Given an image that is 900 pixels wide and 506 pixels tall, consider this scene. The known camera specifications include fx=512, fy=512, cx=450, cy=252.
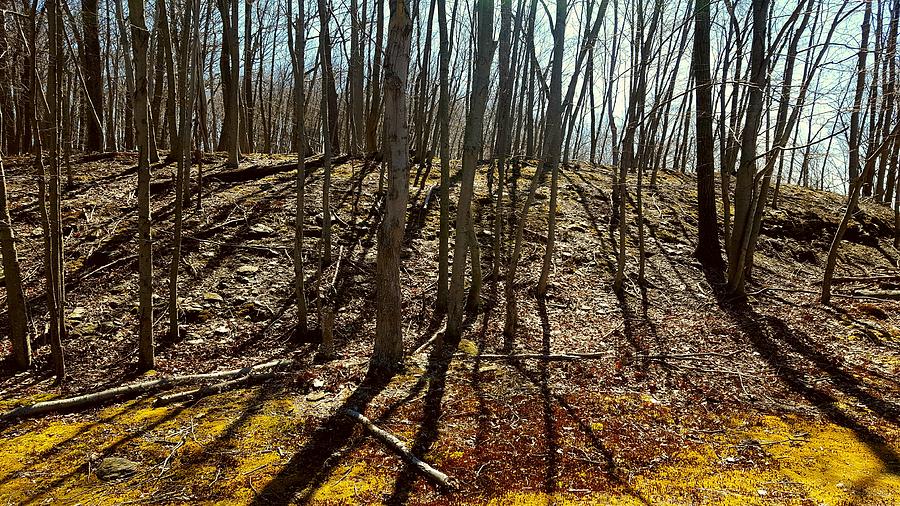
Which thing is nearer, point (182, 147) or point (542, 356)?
point (542, 356)

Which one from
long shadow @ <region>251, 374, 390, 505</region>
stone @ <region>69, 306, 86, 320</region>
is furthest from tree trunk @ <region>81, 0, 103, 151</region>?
long shadow @ <region>251, 374, 390, 505</region>

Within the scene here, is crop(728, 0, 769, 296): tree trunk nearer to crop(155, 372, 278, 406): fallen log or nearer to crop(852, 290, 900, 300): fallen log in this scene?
crop(852, 290, 900, 300): fallen log

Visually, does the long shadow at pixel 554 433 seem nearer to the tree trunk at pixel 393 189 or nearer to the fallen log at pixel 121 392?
the tree trunk at pixel 393 189

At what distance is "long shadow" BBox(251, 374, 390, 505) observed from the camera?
387cm

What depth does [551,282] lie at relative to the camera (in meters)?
9.88

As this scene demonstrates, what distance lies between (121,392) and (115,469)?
157 centimetres

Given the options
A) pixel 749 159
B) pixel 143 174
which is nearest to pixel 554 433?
pixel 143 174

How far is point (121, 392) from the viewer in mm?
5496

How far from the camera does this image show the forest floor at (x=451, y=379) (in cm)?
407

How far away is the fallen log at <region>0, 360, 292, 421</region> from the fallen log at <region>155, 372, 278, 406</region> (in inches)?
6.3

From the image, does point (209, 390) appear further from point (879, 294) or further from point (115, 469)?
point (879, 294)

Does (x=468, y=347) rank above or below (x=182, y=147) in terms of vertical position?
below

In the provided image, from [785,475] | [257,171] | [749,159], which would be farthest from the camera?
[257,171]

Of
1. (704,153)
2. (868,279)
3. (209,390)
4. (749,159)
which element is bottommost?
(209,390)
